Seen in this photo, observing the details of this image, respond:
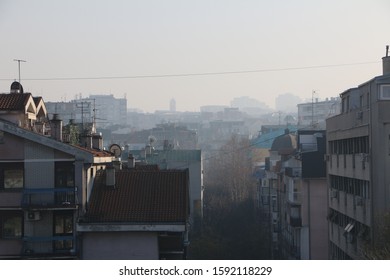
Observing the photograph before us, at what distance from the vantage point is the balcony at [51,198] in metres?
12.1

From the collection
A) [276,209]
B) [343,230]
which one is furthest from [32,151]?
[276,209]

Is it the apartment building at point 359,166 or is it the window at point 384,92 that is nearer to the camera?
the apartment building at point 359,166

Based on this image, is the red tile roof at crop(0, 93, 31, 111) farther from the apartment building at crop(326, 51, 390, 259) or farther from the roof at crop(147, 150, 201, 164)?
the roof at crop(147, 150, 201, 164)

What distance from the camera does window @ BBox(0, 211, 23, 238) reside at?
40.0 feet

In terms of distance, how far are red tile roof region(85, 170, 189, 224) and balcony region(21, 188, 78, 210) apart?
0.32 m

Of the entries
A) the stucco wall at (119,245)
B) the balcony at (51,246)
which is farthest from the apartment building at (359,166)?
the balcony at (51,246)

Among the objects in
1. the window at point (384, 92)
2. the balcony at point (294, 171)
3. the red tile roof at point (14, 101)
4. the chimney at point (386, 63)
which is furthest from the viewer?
the balcony at point (294, 171)

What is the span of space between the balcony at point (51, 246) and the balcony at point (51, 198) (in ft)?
1.43

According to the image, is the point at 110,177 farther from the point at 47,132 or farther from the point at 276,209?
the point at 276,209

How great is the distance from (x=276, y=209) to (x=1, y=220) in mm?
18103

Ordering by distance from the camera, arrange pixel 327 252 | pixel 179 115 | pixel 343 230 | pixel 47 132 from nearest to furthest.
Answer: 1. pixel 47 132
2. pixel 343 230
3. pixel 327 252
4. pixel 179 115

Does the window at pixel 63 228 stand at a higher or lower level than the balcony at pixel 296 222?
higher

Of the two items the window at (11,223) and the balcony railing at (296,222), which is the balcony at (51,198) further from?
the balcony railing at (296,222)
